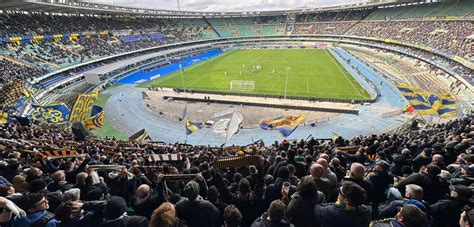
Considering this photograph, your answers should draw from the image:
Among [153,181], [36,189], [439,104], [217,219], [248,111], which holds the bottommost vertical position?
[248,111]

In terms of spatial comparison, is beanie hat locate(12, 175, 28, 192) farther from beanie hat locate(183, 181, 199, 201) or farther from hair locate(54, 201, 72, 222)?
beanie hat locate(183, 181, 199, 201)

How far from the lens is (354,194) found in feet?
11.5

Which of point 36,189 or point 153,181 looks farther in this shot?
point 153,181

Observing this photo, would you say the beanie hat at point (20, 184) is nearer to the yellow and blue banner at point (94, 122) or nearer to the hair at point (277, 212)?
the hair at point (277, 212)

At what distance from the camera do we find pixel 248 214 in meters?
5.15

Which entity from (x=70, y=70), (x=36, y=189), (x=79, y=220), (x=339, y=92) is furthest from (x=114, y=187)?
(x=70, y=70)

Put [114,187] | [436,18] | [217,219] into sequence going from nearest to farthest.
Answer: [217,219], [114,187], [436,18]

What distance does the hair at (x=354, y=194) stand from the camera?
348 centimetres

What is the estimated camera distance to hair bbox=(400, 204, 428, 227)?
10.4ft

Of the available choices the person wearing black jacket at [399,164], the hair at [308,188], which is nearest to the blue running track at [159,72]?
the person wearing black jacket at [399,164]

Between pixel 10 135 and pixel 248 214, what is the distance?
1419 centimetres

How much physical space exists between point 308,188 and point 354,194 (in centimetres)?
76

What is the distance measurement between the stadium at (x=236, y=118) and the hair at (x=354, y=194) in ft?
0.09

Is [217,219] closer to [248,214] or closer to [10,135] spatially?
[248,214]
